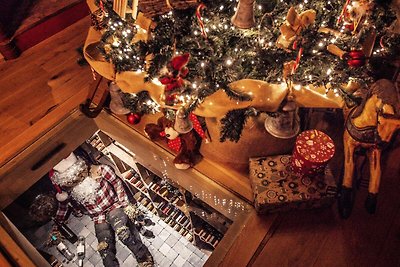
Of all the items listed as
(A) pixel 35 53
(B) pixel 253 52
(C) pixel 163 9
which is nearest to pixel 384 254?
(B) pixel 253 52

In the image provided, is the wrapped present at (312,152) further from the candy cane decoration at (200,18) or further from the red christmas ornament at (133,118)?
the red christmas ornament at (133,118)

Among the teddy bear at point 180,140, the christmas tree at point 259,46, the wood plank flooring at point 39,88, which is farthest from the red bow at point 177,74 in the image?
the wood plank flooring at point 39,88

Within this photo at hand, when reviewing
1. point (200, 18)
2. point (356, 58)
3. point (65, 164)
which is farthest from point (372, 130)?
point (65, 164)

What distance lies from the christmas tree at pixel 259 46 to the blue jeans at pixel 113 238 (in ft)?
6.44

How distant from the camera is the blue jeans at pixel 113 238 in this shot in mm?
3191

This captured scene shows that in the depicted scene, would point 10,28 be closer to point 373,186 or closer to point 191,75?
point 191,75

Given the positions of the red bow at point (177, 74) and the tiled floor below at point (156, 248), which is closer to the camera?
the red bow at point (177, 74)

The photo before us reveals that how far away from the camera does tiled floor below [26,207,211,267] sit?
3.35m

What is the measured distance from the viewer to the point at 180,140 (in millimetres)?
2047

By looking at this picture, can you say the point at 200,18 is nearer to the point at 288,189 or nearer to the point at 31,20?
the point at 288,189

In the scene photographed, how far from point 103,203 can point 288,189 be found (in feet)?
7.12

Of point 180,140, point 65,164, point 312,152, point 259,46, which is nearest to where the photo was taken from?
point 259,46

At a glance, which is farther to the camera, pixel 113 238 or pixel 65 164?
pixel 113 238

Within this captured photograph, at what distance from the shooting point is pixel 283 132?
6.08ft
